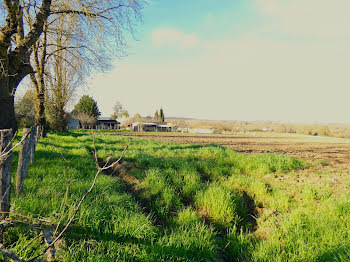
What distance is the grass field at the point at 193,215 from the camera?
2471mm

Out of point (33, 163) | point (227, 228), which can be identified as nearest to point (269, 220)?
point (227, 228)

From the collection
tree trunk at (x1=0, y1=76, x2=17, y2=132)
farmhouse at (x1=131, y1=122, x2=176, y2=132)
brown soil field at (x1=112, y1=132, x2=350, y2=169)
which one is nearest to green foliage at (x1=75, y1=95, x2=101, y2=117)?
farmhouse at (x1=131, y1=122, x2=176, y2=132)

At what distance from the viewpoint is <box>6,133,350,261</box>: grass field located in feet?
8.11

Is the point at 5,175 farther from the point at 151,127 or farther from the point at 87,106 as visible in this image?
the point at 151,127

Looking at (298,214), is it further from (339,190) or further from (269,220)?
(339,190)

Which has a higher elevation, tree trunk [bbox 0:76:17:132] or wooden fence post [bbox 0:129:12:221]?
tree trunk [bbox 0:76:17:132]

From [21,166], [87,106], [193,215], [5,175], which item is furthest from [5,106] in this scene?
[87,106]

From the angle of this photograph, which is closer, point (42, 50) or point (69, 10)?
point (69, 10)

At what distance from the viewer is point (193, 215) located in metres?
3.53

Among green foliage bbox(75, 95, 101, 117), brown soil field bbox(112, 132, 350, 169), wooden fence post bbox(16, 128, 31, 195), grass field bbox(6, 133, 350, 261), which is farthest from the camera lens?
green foliage bbox(75, 95, 101, 117)

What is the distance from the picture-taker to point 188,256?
8.30ft

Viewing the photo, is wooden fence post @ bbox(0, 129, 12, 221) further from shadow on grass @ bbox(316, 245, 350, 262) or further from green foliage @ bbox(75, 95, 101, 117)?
green foliage @ bbox(75, 95, 101, 117)

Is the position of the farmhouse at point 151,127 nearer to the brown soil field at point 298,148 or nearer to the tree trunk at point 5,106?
the brown soil field at point 298,148

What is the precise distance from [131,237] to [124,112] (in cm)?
9349
